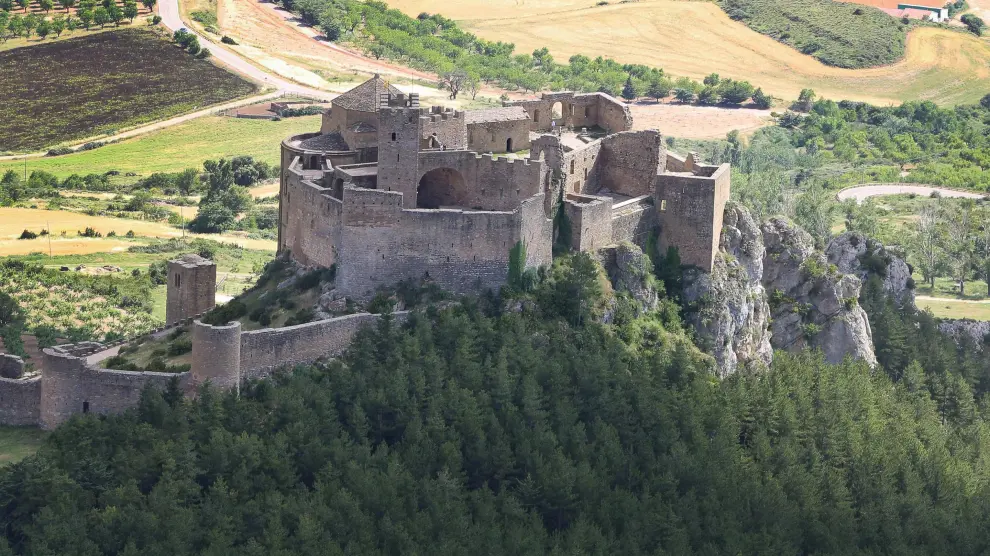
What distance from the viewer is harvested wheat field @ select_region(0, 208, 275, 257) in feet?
352

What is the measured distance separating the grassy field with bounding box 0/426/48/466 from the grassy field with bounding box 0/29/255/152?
69747mm

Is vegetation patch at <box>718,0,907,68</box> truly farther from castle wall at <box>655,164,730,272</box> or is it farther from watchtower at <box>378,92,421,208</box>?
watchtower at <box>378,92,421,208</box>

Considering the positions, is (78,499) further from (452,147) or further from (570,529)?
(452,147)

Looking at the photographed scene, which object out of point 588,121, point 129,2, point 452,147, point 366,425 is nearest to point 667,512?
point 366,425

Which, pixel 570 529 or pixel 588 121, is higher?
pixel 588 121

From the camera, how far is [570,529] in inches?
2677

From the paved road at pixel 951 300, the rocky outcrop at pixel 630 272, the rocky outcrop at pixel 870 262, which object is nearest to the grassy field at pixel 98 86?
the paved road at pixel 951 300

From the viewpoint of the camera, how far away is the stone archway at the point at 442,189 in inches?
3049

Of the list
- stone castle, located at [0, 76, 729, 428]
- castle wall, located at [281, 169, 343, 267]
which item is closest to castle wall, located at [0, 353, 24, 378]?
stone castle, located at [0, 76, 729, 428]

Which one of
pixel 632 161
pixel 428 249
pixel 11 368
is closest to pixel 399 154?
pixel 428 249

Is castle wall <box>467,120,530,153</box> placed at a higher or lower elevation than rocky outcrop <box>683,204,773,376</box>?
higher

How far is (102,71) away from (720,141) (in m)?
45.2

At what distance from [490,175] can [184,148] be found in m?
62.3

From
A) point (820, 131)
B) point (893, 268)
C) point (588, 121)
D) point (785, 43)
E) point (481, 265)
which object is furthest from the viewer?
point (785, 43)
